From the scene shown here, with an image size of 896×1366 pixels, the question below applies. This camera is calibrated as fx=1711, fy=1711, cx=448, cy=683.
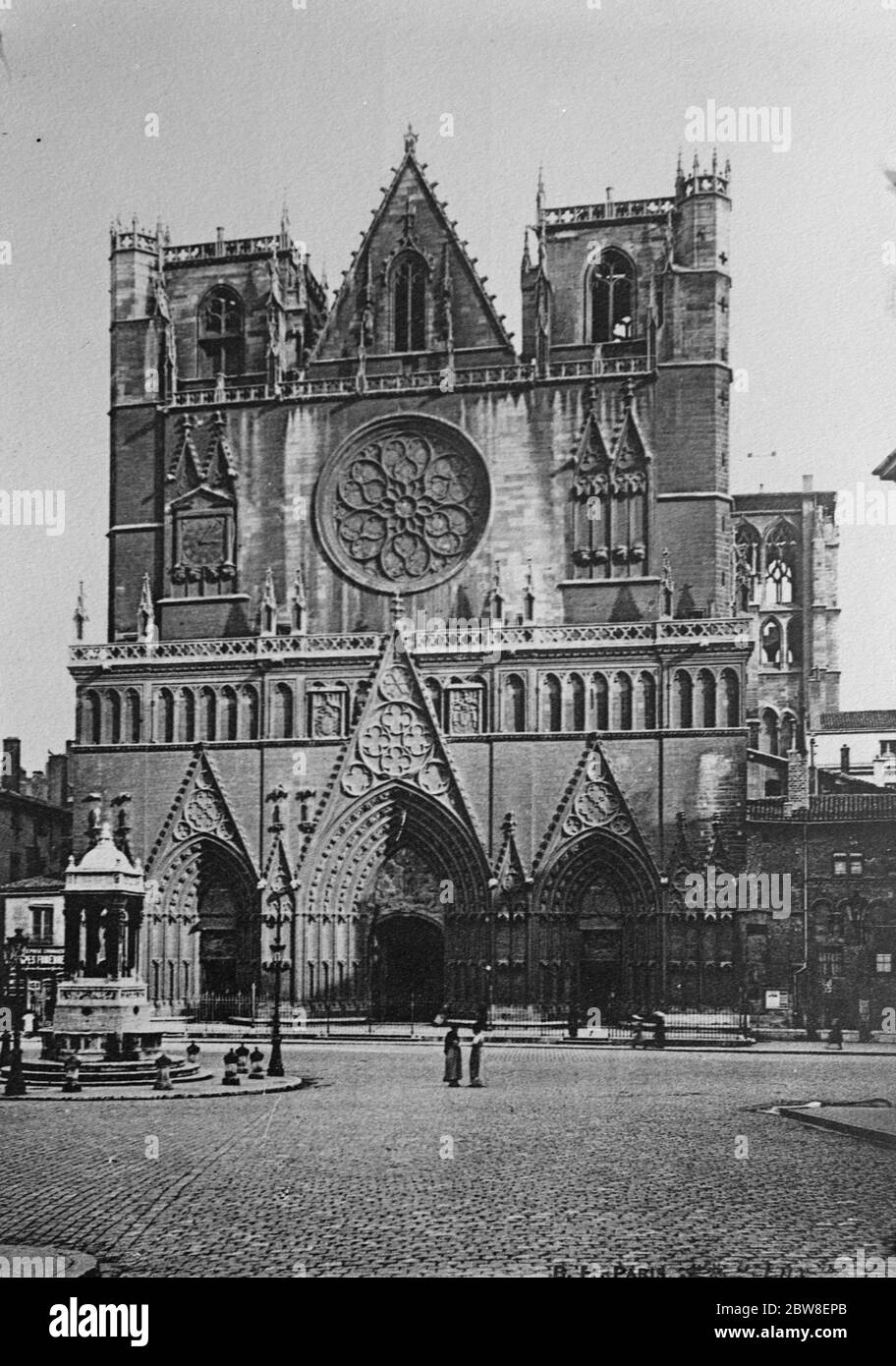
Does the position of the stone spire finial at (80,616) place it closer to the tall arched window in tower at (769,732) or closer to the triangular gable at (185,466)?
the triangular gable at (185,466)

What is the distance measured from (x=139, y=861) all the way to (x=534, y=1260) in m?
25.0

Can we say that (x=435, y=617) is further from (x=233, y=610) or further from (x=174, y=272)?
(x=174, y=272)

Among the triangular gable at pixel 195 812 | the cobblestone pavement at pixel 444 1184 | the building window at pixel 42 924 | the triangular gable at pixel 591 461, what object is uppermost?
the triangular gable at pixel 591 461

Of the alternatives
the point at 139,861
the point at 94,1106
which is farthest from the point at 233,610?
the point at 94,1106

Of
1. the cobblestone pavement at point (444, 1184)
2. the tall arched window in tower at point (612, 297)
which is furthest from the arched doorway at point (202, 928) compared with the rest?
the tall arched window in tower at point (612, 297)

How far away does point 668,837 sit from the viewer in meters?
38.1

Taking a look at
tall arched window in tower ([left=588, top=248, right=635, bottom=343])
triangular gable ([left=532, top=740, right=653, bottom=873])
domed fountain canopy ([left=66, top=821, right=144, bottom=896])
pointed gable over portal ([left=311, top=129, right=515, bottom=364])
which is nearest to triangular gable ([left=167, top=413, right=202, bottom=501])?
pointed gable over portal ([left=311, top=129, right=515, bottom=364])

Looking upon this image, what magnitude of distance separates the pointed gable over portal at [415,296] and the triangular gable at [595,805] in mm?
10762

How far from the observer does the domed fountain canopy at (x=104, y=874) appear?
30.1m

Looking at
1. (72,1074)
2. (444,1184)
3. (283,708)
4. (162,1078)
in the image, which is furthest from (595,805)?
(444,1184)

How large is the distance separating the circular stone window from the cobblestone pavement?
17242 millimetres

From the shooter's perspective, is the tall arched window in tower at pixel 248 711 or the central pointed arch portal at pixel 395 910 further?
the tall arched window in tower at pixel 248 711

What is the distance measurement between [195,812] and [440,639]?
6.97 m
